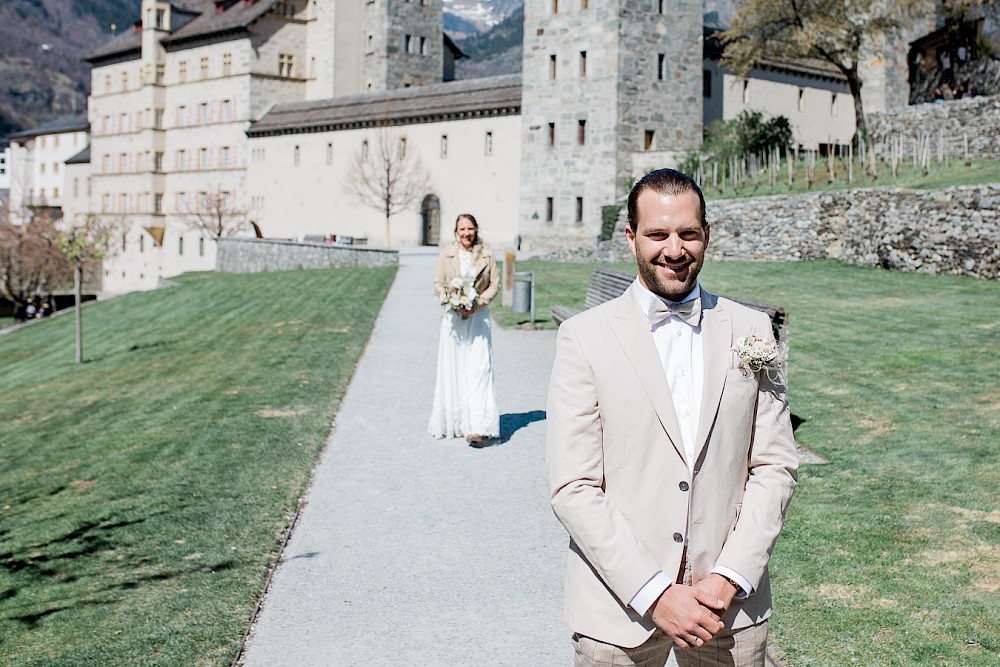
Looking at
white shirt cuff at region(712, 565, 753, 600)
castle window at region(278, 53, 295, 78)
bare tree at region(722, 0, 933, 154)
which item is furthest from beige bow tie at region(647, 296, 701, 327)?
castle window at region(278, 53, 295, 78)

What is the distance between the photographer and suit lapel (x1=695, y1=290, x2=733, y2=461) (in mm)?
3230

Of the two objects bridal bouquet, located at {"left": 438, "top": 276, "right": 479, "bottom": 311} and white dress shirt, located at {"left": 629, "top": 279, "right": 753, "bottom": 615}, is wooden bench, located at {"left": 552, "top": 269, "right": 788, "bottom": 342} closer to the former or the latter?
bridal bouquet, located at {"left": 438, "top": 276, "right": 479, "bottom": 311}

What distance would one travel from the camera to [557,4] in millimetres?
47875

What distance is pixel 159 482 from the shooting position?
9680mm

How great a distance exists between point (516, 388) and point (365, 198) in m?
47.1

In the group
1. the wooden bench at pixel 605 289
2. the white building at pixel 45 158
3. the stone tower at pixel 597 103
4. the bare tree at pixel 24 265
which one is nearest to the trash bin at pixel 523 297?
the wooden bench at pixel 605 289

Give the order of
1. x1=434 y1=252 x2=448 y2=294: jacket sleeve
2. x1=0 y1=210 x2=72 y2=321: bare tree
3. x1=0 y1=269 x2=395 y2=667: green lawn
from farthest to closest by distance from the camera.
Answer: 1. x1=0 y1=210 x2=72 y2=321: bare tree
2. x1=434 y1=252 x2=448 y2=294: jacket sleeve
3. x1=0 y1=269 x2=395 y2=667: green lawn

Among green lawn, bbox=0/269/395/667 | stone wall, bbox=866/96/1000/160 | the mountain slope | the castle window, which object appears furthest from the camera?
the mountain slope

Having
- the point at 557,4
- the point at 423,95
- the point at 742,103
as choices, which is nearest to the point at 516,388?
the point at 557,4

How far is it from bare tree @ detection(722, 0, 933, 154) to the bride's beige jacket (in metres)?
30.0

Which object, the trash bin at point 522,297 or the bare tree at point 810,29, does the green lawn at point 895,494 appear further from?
the bare tree at point 810,29

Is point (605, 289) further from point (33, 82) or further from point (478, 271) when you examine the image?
point (33, 82)

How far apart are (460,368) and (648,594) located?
7329 mm

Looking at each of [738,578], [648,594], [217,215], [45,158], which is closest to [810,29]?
[738,578]
